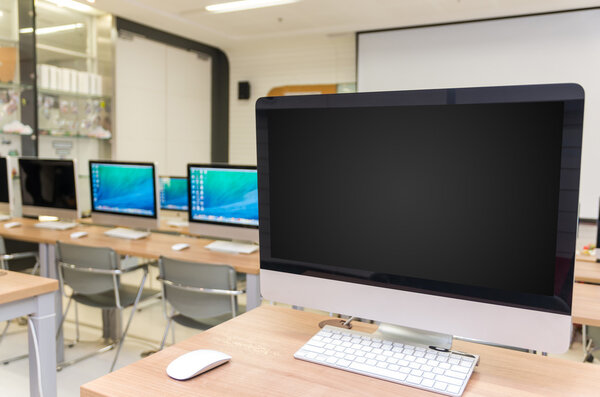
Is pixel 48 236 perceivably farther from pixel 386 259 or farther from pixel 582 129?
pixel 582 129

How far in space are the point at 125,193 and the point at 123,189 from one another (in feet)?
0.11

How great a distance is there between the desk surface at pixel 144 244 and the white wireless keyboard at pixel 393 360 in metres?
1.39

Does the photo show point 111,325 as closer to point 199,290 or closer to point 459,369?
point 199,290

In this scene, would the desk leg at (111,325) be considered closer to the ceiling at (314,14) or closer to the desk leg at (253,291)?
the desk leg at (253,291)

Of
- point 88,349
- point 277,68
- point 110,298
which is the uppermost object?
point 277,68

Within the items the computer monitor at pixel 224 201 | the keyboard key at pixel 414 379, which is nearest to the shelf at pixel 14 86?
the computer monitor at pixel 224 201

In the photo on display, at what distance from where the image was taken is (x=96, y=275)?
2910 mm

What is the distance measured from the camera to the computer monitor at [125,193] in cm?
343

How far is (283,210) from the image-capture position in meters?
1.21

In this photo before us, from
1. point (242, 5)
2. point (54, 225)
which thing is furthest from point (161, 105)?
point (54, 225)

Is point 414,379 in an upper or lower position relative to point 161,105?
lower

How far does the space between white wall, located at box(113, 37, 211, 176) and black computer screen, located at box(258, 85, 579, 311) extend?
531 cm

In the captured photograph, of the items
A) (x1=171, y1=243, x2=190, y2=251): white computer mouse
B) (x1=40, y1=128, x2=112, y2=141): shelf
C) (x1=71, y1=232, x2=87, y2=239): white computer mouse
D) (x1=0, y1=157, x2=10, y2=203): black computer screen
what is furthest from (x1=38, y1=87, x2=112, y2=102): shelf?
(x1=171, y1=243, x2=190, y2=251): white computer mouse

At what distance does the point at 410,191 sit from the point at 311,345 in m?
0.43
